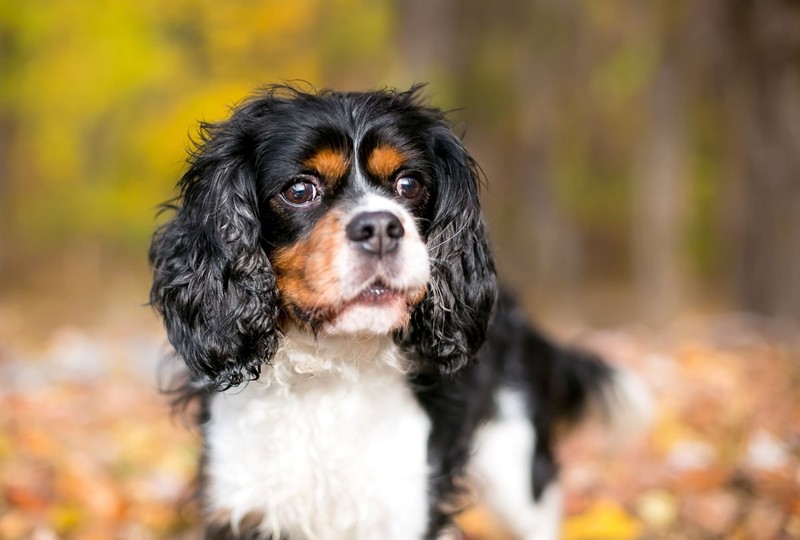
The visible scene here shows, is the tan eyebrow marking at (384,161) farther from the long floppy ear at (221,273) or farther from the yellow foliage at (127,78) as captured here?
the yellow foliage at (127,78)

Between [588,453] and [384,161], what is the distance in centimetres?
253

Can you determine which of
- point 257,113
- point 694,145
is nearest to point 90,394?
point 257,113

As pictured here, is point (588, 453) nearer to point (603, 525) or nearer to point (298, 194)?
point (603, 525)

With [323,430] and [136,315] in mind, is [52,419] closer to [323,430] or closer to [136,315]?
[323,430]

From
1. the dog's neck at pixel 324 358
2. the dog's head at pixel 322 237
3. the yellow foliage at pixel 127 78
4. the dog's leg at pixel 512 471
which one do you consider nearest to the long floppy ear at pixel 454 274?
the dog's head at pixel 322 237

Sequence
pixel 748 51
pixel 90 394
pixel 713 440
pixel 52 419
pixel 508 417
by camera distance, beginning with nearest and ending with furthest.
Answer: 1. pixel 508 417
2. pixel 713 440
3. pixel 52 419
4. pixel 90 394
5. pixel 748 51

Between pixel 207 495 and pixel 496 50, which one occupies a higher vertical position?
pixel 496 50

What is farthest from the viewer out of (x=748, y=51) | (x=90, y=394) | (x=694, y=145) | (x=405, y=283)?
(x=694, y=145)

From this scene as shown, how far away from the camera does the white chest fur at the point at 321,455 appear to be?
2561 mm

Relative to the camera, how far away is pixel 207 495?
267cm

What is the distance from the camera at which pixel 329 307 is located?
228 cm

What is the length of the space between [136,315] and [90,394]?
129 inches

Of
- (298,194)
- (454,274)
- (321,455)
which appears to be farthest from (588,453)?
(298,194)

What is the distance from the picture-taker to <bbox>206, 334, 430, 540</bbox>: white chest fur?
2.56m
